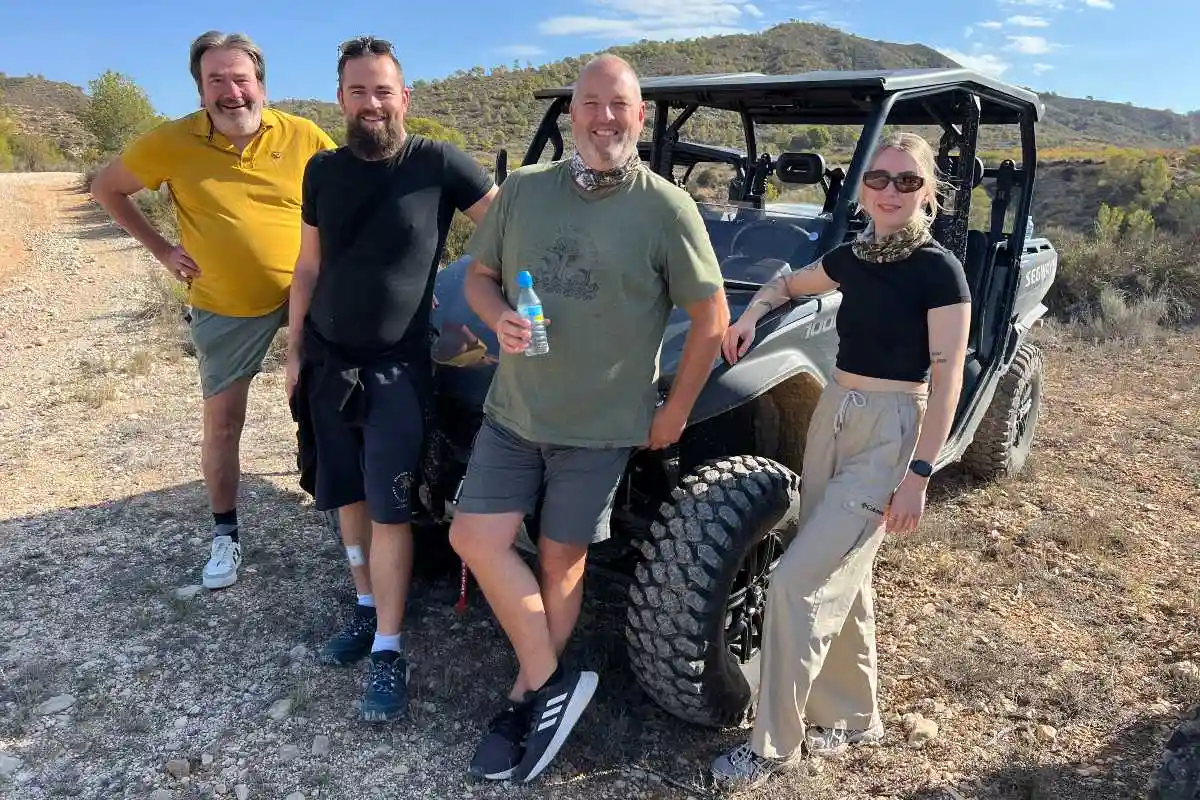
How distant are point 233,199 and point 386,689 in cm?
192

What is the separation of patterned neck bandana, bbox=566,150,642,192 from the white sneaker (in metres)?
2.36

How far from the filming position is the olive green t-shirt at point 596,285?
7.78 ft

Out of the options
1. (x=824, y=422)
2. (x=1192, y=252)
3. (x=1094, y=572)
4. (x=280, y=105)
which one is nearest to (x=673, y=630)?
(x=824, y=422)

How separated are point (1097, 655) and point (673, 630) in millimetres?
1837

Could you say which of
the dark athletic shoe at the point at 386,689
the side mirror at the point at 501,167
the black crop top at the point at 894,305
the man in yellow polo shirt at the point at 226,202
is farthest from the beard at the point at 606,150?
the side mirror at the point at 501,167

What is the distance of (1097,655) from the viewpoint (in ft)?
10.9

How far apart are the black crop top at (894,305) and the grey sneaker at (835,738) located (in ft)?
3.81

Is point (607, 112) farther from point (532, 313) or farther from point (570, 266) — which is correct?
point (532, 313)

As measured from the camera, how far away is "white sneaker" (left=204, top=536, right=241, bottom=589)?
12.1 ft

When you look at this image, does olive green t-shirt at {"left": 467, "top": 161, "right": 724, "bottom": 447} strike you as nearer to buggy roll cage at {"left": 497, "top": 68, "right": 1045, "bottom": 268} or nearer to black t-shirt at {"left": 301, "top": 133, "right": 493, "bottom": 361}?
black t-shirt at {"left": 301, "top": 133, "right": 493, "bottom": 361}

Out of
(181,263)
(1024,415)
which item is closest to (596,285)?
(181,263)

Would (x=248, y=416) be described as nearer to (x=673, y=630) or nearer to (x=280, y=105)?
(x=673, y=630)

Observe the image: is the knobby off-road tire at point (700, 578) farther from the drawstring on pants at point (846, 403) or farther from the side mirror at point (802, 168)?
the side mirror at point (802, 168)

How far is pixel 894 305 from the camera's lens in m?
2.42
